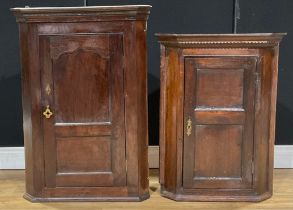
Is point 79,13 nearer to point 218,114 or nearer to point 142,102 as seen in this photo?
point 142,102

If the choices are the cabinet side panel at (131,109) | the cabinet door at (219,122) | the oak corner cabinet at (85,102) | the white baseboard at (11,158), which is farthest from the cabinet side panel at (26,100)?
the cabinet door at (219,122)

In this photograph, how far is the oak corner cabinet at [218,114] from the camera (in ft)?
9.37

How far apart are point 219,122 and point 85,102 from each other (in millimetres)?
784

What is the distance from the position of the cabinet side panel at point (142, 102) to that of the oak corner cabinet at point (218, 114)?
0.46ft

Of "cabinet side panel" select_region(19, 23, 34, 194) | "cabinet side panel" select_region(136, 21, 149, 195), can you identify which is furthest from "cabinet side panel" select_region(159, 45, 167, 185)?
"cabinet side panel" select_region(19, 23, 34, 194)

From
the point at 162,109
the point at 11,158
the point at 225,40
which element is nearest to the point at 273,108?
the point at 225,40

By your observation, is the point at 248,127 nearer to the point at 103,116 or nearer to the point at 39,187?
the point at 103,116

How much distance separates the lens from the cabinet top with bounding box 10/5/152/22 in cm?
276

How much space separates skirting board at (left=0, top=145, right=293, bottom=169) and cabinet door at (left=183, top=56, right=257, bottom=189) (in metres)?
0.74

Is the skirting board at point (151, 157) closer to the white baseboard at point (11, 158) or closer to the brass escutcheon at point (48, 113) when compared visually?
the white baseboard at point (11, 158)

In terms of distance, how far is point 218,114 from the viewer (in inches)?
115

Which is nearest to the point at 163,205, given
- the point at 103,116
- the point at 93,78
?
the point at 103,116

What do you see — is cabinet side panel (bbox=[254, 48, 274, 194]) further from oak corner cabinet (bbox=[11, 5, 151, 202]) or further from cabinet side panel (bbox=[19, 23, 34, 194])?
cabinet side panel (bbox=[19, 23, 34, 194])

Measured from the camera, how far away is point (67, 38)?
2.83m
